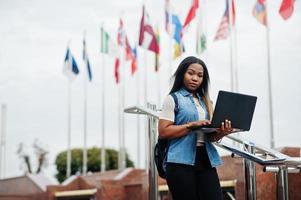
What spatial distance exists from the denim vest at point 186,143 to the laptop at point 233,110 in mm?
139

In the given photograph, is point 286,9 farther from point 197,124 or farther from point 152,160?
point 197,124

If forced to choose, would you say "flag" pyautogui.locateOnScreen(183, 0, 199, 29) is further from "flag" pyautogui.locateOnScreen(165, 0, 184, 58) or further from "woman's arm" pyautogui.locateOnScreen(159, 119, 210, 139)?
"woman's arm" pyautogui.locateOnScreen(159, 119, 210, 139)

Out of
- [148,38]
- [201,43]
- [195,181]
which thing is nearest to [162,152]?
[195,181]

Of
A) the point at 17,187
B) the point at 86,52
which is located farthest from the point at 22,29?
the point at 17,187

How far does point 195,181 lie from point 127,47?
52.2 ft

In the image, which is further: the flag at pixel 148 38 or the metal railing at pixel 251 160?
the flag at pixel 148 38

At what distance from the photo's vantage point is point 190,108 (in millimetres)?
3566

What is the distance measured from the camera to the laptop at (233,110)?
330 centimetres

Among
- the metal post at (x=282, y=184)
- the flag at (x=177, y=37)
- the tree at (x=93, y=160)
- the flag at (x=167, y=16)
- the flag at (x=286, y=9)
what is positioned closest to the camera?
the metal post at (x=282, y=184)

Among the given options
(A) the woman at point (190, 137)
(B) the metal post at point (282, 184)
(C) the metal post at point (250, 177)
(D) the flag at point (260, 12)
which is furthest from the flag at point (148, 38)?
(A) the woman at point (190, 137)

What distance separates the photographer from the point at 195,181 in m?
3.44

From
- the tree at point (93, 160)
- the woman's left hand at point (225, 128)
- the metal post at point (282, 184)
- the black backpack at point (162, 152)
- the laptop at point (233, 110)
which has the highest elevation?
the laptop at point (233, 110)

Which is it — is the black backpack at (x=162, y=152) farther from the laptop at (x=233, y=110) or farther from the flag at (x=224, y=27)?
the flag at (x=224, y=27)

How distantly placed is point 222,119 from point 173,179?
18.5 inches
